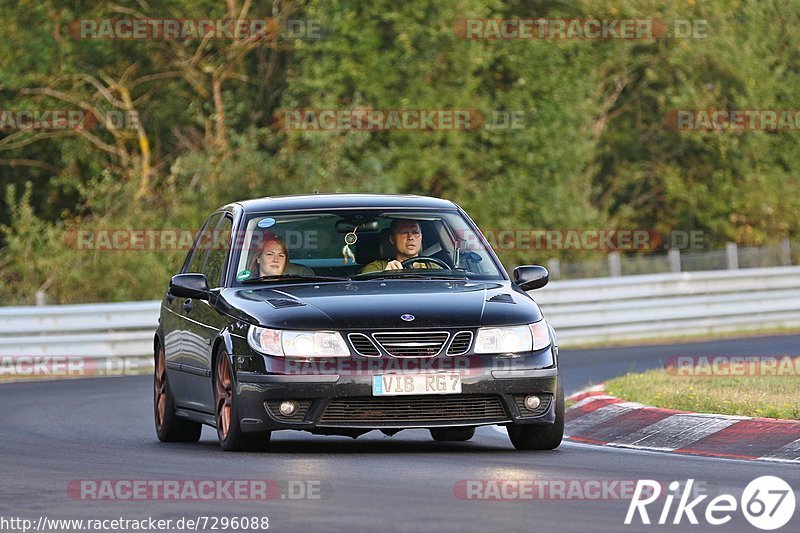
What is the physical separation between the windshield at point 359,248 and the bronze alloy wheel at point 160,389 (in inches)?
61.2

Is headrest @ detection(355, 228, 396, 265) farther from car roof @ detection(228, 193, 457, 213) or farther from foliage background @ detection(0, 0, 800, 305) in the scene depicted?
foliage background @ detection(0, 0, 800, 305)

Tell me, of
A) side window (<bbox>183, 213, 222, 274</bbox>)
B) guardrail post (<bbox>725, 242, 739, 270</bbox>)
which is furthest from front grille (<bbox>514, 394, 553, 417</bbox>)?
guardrail post (<bbox>725, 242, 739, 270</bbox>)

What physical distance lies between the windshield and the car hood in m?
0.25

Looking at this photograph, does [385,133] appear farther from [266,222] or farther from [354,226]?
[354,226]

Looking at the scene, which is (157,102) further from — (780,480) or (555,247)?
(780,480)

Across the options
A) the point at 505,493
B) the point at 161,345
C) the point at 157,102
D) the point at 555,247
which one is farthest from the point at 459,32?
the point at 505,493

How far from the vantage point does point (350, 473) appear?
33.1 feet

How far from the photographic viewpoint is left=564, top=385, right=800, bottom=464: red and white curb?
A: 11.4 metres

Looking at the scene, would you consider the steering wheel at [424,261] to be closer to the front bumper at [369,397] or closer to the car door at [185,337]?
the front bumper at [369,397]

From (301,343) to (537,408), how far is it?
147 cm

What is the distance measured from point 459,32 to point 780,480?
2414 centimetres

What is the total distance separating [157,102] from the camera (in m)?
36.7

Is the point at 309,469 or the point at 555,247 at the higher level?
the point at 309,469

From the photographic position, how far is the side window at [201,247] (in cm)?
1354
